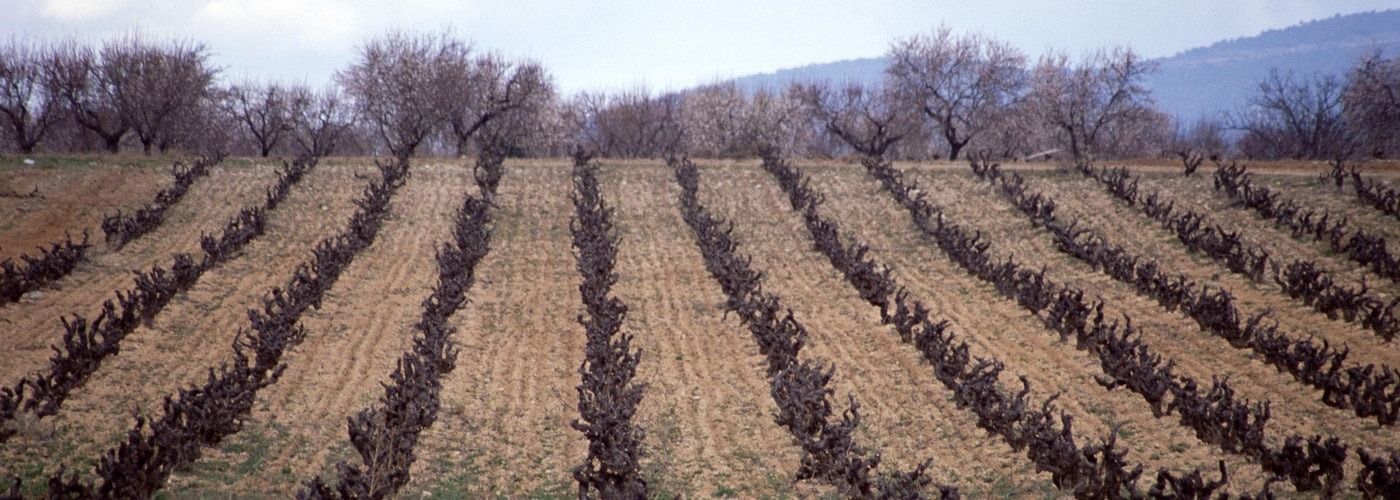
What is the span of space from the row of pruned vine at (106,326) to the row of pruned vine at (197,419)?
1.06 m

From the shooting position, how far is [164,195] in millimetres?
24500

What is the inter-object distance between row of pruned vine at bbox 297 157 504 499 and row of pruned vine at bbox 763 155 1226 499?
20.8 ft

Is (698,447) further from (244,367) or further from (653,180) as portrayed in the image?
(653,180)

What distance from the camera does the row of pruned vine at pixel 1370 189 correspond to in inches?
846

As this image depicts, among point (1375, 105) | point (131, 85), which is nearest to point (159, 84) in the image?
point (131, 85)

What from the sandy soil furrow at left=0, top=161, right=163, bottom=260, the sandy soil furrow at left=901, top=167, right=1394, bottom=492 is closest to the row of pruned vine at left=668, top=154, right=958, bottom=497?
the sandy soil furrow at left=901, top=167, right=1394, bottom=492

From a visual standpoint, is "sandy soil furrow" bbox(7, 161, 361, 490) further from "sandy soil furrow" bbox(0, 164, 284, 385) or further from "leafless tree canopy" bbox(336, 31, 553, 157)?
"leafless tree canopy" bbox(336, 31, 553, 157)

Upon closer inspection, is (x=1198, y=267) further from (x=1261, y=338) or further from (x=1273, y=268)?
(x=1261, y=338)

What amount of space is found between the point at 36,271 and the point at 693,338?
10.7 m

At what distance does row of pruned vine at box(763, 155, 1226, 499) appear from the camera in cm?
888

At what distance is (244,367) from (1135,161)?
28811mm

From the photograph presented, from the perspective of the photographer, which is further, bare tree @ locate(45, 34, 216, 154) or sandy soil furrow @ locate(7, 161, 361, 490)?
bare tree @ locate(45, 34, 216, 154)

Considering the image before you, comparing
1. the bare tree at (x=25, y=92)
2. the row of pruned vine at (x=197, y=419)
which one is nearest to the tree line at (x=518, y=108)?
the bare tree at (x=25, y=92)

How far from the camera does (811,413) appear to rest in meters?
11.2
